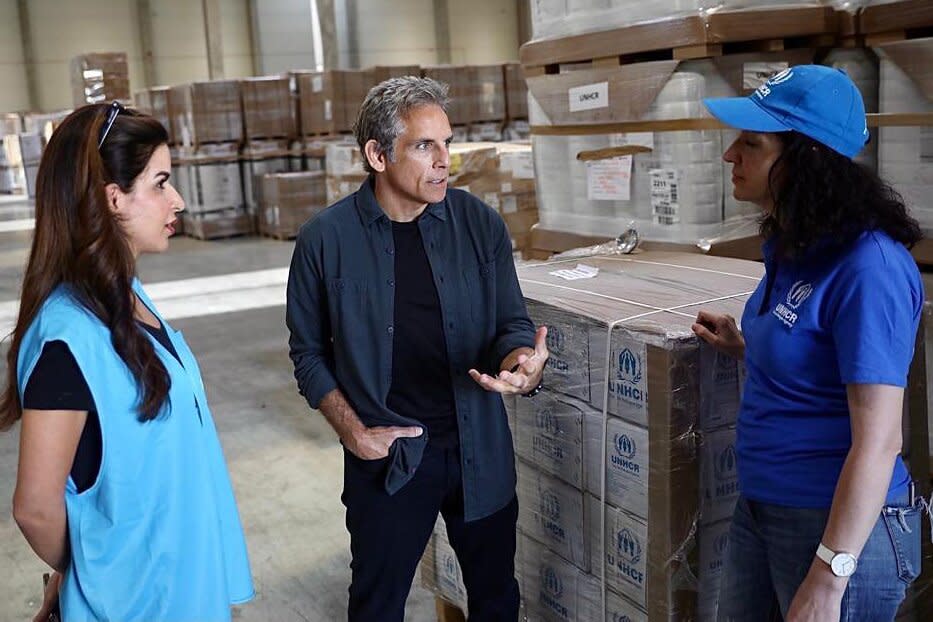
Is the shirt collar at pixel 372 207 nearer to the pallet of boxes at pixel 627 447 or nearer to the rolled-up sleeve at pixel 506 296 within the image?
the rolled-up sleeve at pixel 506 296

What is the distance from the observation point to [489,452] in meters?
2.50

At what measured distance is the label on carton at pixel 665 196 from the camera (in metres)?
3.50

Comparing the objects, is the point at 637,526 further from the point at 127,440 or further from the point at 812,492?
the point at 127,440

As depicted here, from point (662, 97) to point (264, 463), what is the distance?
314cm

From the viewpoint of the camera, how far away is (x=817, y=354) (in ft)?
5.83

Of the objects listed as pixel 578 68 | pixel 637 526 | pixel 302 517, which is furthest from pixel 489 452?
pixel 302 517

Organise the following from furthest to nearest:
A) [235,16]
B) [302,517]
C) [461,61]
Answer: [461,61] → [235,16] → [302,517]

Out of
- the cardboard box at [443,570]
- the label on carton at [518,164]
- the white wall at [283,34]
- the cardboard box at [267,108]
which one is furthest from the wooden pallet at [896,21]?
the white wall at [283,34]

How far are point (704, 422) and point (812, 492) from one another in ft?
1.66

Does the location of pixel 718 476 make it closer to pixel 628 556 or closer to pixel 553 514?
pixel 628 556

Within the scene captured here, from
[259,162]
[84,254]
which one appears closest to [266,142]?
[259,162]

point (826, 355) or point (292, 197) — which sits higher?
point (826, 355)

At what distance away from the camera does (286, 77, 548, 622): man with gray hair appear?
242 cm

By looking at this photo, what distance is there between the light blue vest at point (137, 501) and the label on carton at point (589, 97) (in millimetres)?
2141
